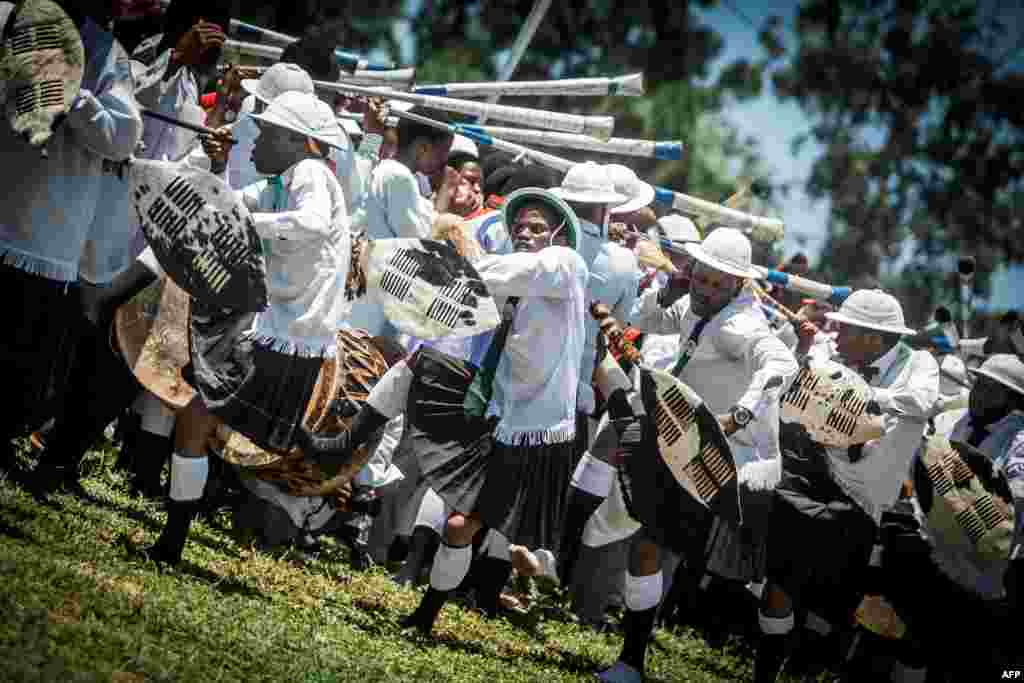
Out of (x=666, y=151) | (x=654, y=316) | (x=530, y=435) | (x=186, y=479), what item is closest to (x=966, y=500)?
(x=654, y=316)

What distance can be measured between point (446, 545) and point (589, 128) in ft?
12.1

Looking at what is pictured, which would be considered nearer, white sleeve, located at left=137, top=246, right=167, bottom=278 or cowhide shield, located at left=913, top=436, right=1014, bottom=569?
white sleeve, located at left=137, top=246, right=167, bottom=278

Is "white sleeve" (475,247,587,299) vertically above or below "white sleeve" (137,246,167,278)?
above

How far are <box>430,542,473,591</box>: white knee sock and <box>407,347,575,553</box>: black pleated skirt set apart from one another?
0.24 meters

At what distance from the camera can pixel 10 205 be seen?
6.99 meters

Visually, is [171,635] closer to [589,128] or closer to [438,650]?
[438,650]

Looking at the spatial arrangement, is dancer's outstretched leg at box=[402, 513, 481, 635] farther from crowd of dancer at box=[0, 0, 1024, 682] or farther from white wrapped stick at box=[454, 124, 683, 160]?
white wrapped stick at box=[454, 124, 683, 160]

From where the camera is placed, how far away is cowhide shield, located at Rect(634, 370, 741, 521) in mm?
7918

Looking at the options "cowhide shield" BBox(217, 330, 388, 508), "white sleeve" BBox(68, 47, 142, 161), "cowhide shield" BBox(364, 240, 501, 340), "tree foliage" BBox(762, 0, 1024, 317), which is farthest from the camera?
"tree foliage" BBox(762, 0, 1024, 317)

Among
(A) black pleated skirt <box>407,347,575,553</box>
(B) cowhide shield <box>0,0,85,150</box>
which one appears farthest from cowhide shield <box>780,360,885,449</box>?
(B) cowhide shield <box>0,0,85,150</box>

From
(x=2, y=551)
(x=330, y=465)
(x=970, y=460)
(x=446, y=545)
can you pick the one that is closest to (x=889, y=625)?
(x=970, y=460)

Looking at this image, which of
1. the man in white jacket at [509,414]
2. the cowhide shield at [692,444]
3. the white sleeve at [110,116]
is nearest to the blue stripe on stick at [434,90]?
the man in white jacket at [509,414]

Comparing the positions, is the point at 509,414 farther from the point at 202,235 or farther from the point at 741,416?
the point at 202,235

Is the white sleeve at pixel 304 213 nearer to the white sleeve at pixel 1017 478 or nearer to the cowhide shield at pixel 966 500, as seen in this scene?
the cowhide shield at pixel 966 500
